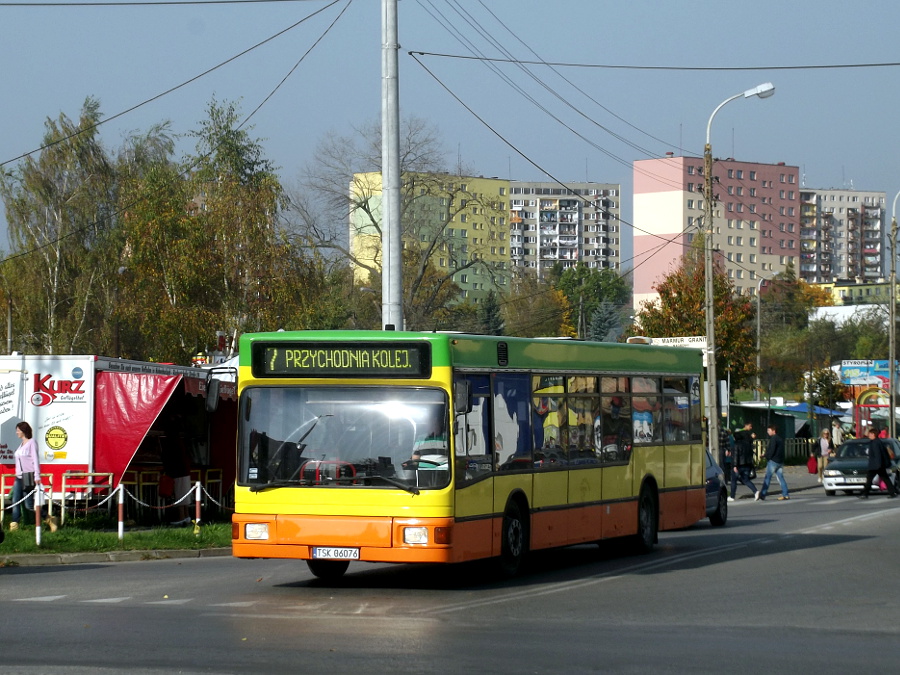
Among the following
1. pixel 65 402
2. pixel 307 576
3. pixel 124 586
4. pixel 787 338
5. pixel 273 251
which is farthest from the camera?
pixel 787 338

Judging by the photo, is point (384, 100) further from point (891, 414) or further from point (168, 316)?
point (891, 414)

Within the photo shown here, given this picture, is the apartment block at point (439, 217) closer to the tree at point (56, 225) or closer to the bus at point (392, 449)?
the tree at point (56, 225)

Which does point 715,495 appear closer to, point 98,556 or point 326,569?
point 326,569

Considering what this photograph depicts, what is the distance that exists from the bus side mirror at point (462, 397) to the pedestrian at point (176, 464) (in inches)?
372

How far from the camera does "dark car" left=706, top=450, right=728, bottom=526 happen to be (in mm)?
22328

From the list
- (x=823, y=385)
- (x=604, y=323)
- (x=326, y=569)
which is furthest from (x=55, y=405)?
(x=604, y=323)

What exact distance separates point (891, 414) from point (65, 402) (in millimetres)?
38857

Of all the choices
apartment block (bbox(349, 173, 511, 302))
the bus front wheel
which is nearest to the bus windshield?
the bus front wheel

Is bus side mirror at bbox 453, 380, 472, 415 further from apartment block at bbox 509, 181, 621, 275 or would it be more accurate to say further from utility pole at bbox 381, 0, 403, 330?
apartment block at bbox 509, 181, 621, 275

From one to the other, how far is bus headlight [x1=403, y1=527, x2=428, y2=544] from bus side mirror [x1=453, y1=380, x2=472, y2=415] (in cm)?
116

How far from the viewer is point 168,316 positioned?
3941 centimetres

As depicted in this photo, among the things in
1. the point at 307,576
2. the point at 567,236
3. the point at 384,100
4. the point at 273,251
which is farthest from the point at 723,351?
the point at 567,236

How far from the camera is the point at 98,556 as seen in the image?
659 inches

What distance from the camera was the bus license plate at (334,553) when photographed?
40.4 ft
